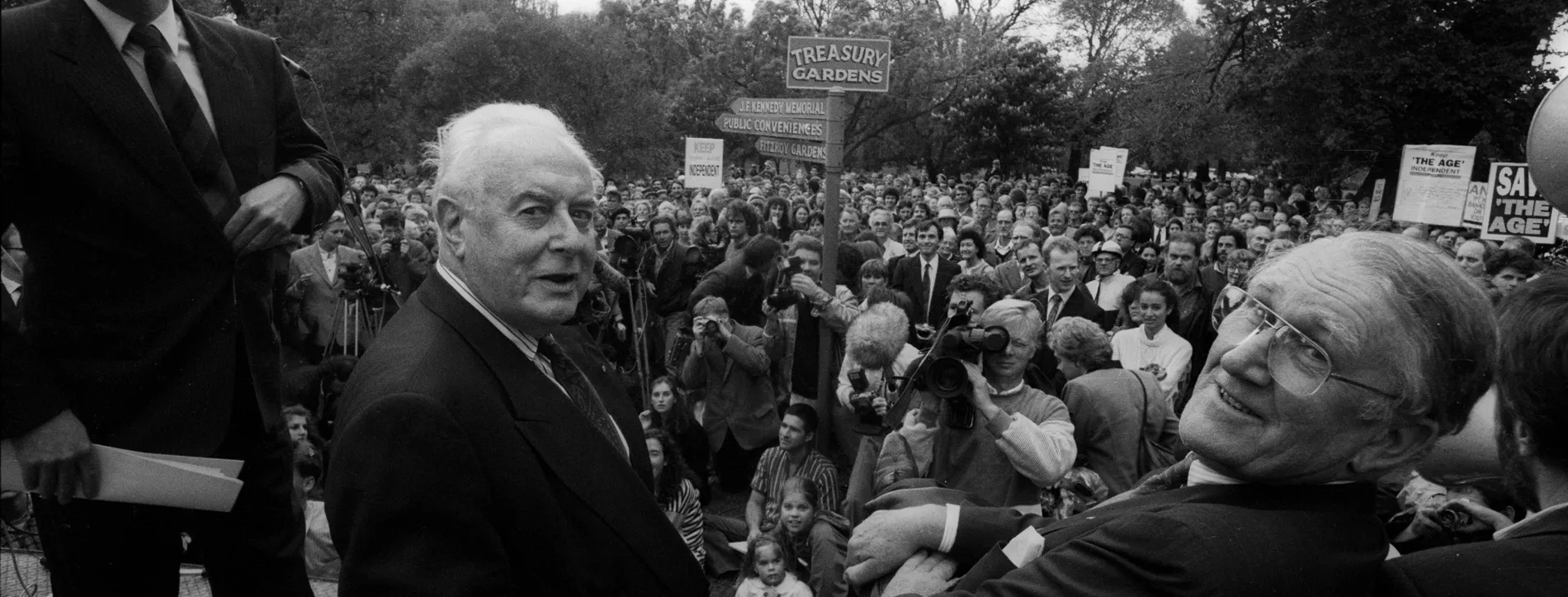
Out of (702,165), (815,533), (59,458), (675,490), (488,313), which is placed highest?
(488,313)

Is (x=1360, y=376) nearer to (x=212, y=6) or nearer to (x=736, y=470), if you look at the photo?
(x=212, y=6)

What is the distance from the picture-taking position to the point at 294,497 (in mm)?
1960

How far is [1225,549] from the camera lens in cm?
145

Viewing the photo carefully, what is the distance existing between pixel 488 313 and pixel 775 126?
17.4 ft

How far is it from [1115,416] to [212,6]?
334 centimetres

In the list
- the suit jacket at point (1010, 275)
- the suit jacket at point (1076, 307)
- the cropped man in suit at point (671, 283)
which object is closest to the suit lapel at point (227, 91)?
the suit jacket at point (1076, 307)

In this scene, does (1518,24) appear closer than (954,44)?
Yes

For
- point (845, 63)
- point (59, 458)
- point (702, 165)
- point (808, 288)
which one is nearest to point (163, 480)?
point (59, 458)

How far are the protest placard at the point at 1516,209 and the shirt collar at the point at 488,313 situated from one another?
936 centimetres

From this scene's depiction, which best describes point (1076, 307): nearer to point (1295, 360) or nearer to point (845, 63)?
point (845, 63)

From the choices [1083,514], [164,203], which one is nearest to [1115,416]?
[1083,514]

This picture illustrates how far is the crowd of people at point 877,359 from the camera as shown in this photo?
366 cm

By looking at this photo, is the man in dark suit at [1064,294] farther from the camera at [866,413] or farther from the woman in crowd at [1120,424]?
the woman in crowd at [1120,424]

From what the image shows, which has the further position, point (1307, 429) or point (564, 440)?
point (564, 440)
